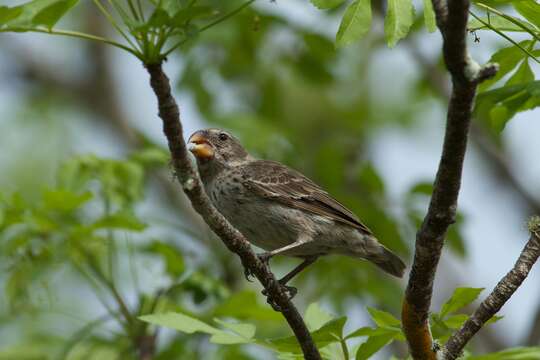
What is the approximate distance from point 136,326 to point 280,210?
138cm

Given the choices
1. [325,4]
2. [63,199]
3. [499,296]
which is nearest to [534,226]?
[499,296]

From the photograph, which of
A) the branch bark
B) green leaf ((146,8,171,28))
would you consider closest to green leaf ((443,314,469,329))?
the branch bark

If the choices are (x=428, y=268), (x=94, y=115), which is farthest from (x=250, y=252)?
(x=94, y=115)

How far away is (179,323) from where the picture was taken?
3799mm

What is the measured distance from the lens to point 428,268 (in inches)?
138

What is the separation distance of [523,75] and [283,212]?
259 centimetres

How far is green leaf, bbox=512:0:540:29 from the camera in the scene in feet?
11.8

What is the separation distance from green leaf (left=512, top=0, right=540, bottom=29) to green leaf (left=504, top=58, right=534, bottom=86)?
39 centimetres

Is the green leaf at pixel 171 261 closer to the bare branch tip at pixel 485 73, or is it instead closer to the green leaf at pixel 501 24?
A: the green leaf at pixel 501 24

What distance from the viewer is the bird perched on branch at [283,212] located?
20.1 feet

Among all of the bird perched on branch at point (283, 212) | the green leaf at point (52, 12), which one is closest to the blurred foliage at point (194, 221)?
the green leaf at point (52, 12)

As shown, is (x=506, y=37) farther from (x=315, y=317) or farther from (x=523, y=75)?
(x=315, y=317)

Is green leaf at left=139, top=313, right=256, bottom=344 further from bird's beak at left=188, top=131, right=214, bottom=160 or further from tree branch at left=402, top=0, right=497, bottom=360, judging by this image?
bird's beak at left=188, top=131, right=214, bottom=160

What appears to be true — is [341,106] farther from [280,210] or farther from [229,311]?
[229,311]
